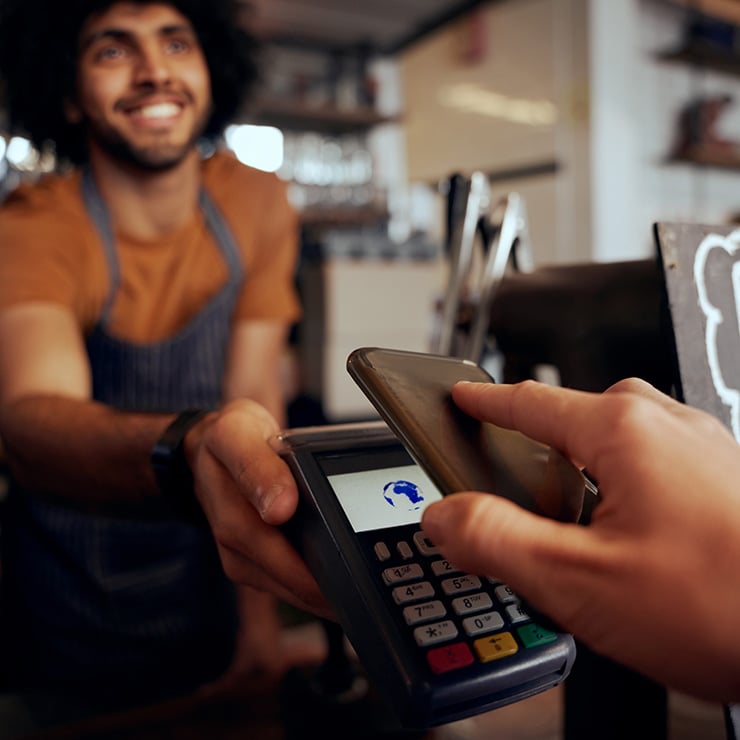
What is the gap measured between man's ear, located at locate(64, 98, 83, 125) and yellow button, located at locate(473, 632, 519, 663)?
3.84 ft

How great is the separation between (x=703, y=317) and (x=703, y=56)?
10.5 ft

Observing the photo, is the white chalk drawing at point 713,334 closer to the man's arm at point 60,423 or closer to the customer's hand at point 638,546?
the customer's hand at point 638,546

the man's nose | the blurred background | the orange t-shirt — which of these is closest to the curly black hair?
the man's nose

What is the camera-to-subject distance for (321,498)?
339 millimetres

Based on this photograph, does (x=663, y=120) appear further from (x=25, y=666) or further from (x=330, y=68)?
(x=25, y=666)

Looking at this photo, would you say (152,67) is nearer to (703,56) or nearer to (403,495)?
(403,495)

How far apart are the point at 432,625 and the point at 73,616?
0.91m

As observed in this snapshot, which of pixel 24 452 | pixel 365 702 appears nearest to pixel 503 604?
pixel 365 702

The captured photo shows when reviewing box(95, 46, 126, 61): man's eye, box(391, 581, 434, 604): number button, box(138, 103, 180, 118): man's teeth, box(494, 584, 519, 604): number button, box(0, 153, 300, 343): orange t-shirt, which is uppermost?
box(95, 46, 126, 61): man's eye

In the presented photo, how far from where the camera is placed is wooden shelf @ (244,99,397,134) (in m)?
2.98

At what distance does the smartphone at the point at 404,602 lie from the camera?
0.29 meters

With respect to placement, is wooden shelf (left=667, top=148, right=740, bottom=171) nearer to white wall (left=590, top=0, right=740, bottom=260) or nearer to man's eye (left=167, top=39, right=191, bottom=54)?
white wall (left=590, top=0, right=740, bottom=260)

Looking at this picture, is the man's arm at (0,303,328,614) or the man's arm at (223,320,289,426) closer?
the man's arm at (0,303,328,614)

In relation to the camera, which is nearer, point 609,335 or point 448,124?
point 609,335
